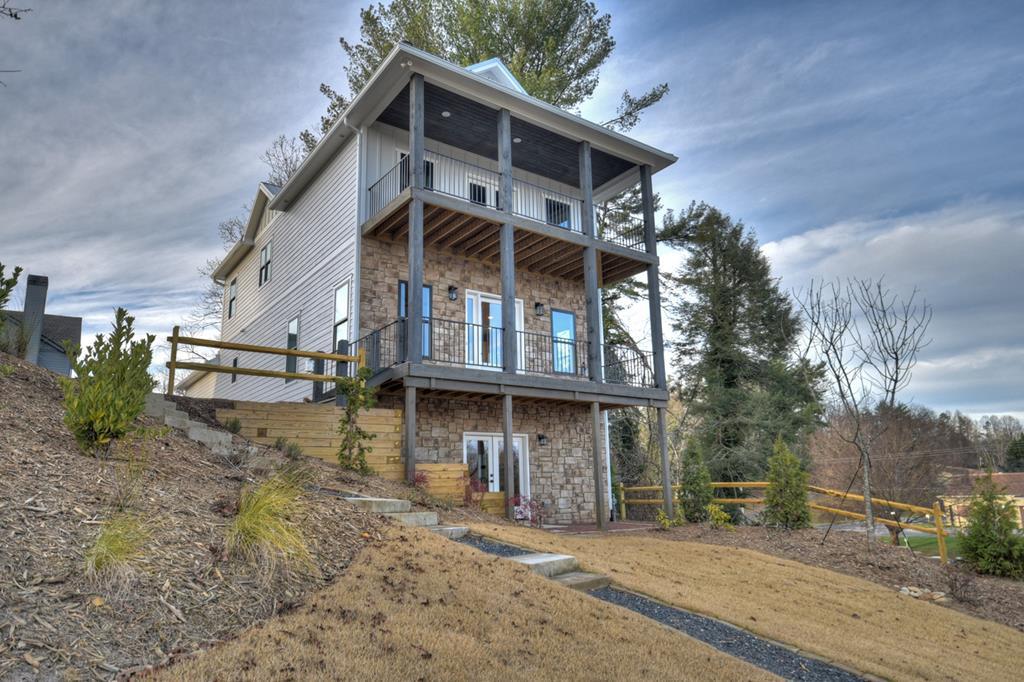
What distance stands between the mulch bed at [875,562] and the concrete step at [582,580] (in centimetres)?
505

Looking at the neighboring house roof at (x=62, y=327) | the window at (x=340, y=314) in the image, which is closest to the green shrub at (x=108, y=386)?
the window at (x=340, y=314)

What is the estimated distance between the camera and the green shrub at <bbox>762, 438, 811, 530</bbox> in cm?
1146

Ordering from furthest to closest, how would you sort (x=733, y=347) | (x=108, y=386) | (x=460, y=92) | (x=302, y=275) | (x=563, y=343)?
(x=733, y=347) → (x=302, y=275) → (x=563, y=343) → (x=460, y=92) → (x=108, y=386)

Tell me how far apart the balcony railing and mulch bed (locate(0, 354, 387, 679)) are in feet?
27.2

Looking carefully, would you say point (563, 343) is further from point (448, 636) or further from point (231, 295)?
point (231, 295)

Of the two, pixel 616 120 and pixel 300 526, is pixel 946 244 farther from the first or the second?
pixel 300 526

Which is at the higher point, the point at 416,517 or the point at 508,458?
the point at 508,458

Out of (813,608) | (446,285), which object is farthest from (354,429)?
(813,608)

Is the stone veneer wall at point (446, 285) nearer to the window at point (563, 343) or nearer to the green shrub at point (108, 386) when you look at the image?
the window at point (563, 343)

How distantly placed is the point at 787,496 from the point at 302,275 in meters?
11.7

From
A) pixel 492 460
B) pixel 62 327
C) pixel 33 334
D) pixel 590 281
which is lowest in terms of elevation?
pixel 492 460

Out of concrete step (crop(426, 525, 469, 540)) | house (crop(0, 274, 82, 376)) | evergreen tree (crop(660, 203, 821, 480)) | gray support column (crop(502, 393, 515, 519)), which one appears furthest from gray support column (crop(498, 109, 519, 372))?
evergreen tree (crop(660, 203, 821, 480))

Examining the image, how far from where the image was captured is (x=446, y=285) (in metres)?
14.0

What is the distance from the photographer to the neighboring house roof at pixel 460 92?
11.8 meters
